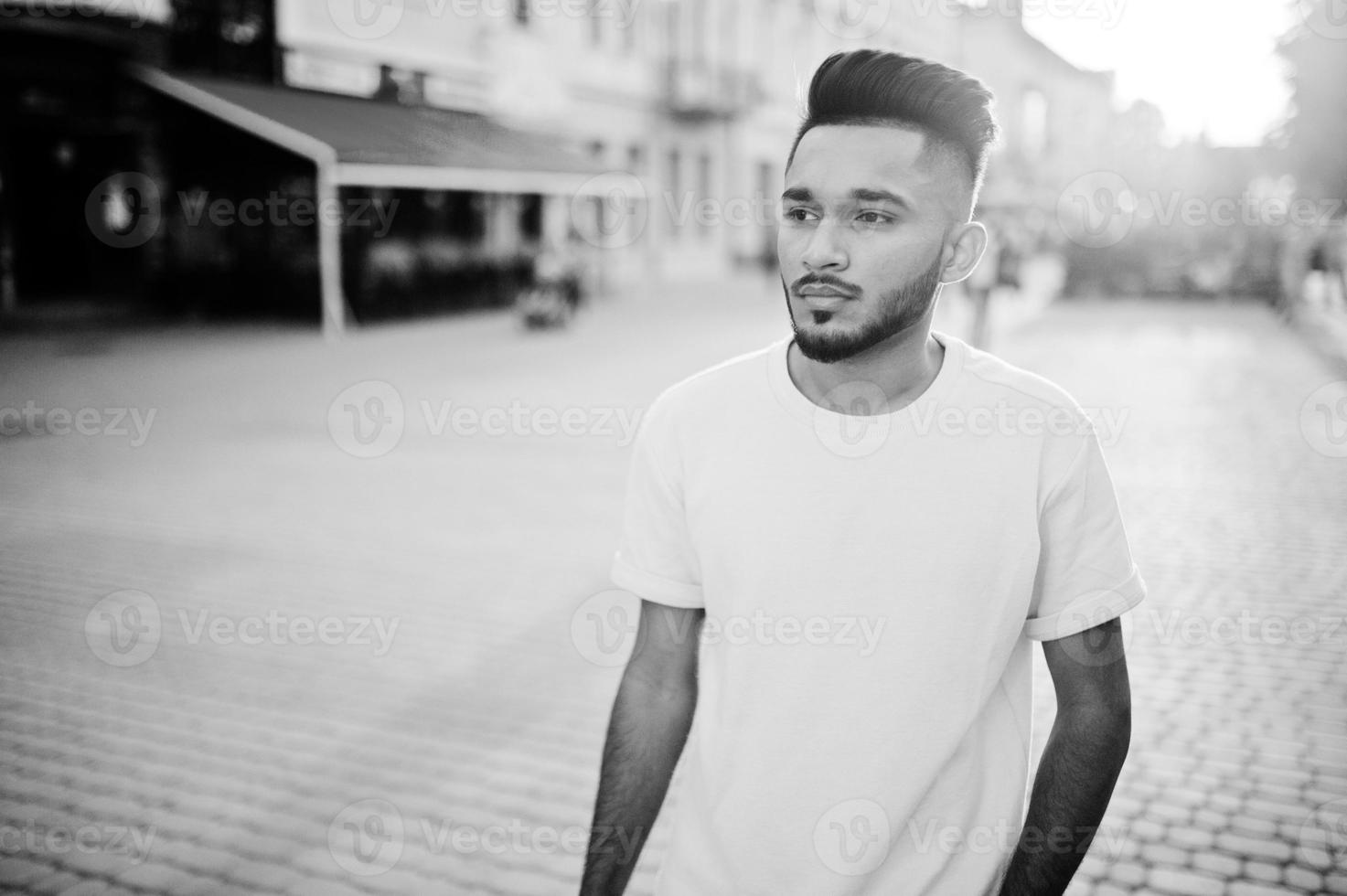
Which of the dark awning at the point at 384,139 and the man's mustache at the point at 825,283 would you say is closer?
the man's mustache at the point at 825,283

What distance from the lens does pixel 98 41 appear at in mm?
18828

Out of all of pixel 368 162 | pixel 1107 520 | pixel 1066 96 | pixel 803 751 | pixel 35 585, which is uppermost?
pixel 1066 96

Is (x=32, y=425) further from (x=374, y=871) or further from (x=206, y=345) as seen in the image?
(x=374, y=871)

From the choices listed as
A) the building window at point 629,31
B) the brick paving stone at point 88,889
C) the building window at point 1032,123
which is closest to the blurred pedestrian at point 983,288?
the brick paving stone at point 88,889

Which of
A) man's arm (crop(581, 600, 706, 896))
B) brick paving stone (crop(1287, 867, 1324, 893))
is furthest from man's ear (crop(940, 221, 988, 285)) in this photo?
brick paving stone (crop(1287, 867, 1324, 893))

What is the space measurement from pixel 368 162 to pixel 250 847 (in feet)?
47.6

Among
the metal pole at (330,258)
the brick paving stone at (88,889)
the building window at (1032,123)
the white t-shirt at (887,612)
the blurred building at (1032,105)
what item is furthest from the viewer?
the building window at (1032,123)

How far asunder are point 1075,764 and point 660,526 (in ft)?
2.35

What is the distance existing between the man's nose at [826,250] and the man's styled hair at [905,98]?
0.18m

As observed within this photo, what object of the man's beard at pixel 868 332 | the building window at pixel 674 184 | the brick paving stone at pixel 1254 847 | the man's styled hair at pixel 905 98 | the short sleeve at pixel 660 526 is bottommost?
the brick paving stone at pixel 1254 847

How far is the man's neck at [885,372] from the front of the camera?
1.73 metres

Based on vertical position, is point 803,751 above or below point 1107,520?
below

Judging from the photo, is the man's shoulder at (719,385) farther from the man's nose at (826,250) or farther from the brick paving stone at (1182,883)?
the brick paving stone at (1182,883)

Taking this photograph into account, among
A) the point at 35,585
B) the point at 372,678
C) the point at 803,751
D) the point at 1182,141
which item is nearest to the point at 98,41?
the point at 35,585
